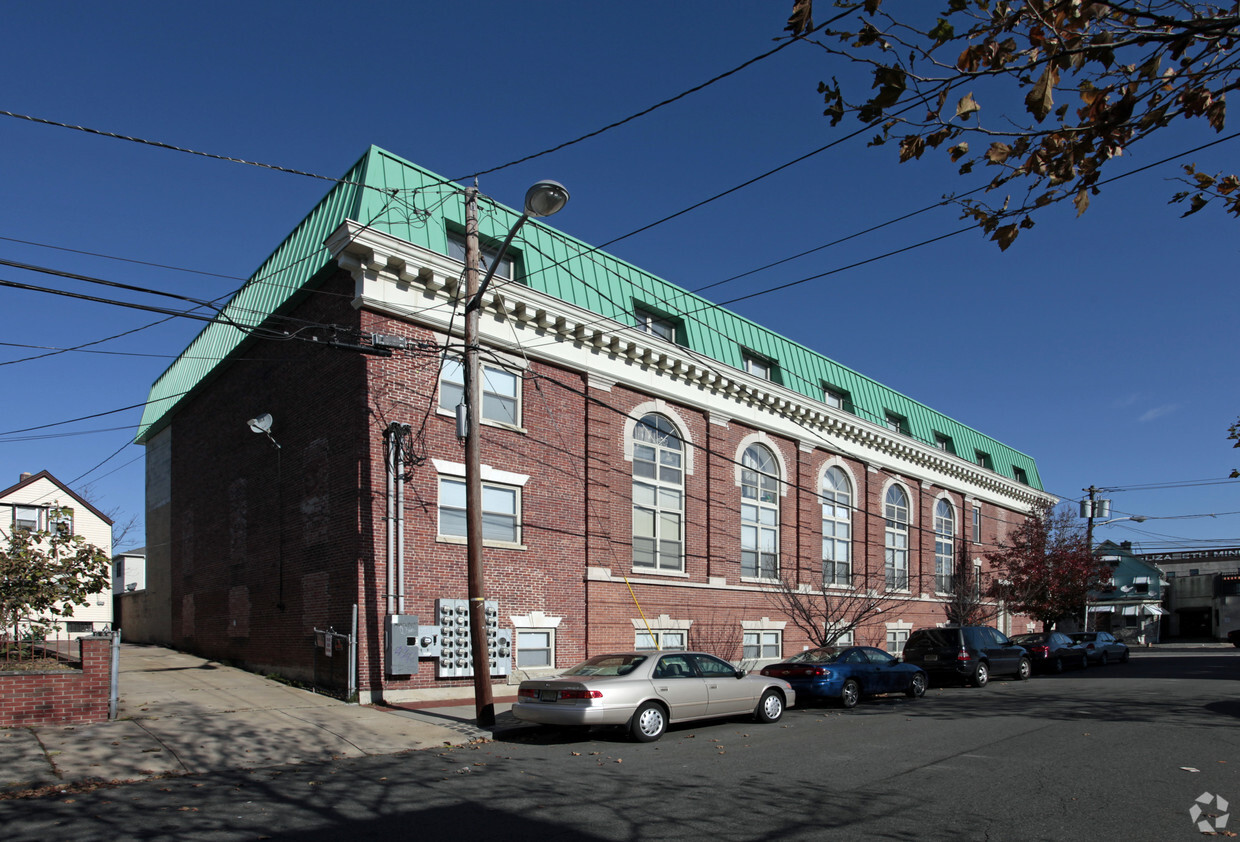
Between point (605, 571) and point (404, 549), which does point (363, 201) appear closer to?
point (404, 549)

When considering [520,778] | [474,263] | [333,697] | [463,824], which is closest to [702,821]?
[463,824]

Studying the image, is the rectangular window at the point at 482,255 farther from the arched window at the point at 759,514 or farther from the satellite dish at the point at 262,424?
the arched window at the point at 759,514

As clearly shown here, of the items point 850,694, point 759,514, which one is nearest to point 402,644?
point 850,694

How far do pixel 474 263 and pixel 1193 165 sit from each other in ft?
34.0

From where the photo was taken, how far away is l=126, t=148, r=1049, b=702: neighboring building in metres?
16.4

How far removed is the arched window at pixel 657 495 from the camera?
2200 cm

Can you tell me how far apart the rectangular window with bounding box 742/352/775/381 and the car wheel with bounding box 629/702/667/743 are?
603 inches

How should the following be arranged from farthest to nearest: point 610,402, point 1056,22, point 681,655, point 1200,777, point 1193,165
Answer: point 610,402
point 681,655
point 1200,777
point 1193,165
point 1056,22

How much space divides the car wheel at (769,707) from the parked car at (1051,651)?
46.7 ft

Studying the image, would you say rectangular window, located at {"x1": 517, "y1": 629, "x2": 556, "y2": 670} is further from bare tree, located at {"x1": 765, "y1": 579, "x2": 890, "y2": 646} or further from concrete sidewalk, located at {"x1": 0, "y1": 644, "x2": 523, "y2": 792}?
bare tree, located at {"x1": 765, "y1": 579, "x2": 890, "y2": 646}

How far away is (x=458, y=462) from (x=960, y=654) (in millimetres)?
13531

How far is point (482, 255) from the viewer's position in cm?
1905

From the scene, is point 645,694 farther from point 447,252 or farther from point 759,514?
point 759,514

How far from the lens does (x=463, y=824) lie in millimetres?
7414
